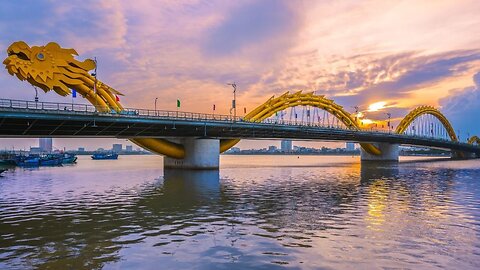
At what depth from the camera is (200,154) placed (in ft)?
259

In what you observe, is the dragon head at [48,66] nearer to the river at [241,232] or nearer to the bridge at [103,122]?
the bridge at [103,122]

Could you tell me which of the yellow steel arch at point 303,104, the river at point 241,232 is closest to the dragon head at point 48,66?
the river at point 241,232

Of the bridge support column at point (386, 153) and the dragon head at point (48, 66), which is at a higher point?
the dragon head at point (48, 66)

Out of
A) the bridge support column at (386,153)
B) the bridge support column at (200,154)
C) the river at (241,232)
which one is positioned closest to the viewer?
the river at (241,232)

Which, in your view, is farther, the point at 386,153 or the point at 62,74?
the point at 386,153

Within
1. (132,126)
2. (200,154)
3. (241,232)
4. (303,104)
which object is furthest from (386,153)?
(241,232)

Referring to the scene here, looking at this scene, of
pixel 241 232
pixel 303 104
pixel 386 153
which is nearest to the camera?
pixel 241 232

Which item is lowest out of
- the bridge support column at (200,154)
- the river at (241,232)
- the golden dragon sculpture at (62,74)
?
the river at (241,232)

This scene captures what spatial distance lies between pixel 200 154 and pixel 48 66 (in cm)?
3217

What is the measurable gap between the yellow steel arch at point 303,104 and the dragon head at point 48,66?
51.5 m

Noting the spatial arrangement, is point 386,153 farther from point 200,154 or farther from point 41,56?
point 41,56

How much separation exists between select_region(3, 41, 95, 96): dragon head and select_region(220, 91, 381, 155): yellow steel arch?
51.5m

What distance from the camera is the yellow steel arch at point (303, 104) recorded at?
428 feet

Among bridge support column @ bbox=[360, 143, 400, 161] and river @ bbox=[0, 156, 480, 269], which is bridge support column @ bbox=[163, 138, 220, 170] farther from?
bridge support column @ bbox=[360, 143, 400, 161]
